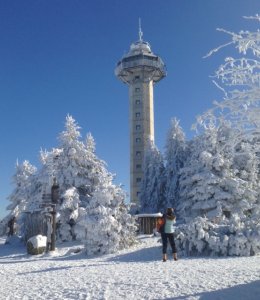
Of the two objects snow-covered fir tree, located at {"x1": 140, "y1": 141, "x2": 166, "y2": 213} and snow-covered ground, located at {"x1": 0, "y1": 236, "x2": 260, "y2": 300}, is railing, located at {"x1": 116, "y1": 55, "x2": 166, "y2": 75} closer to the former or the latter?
snow-covered fir tree, located at {"x1": 140, "y1": 141, "x2": 166, "y2": 213}

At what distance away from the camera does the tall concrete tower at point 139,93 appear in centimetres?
7256

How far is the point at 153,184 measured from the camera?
48.9 m

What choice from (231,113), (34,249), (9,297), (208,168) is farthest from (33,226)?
(231,113)

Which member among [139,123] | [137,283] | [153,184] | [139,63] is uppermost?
[139,63]

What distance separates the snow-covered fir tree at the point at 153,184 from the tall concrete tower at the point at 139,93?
60.0ft

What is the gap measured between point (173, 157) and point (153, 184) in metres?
4.59

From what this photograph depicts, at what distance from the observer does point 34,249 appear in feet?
64.3

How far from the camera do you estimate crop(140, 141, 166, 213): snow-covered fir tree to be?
156 ft

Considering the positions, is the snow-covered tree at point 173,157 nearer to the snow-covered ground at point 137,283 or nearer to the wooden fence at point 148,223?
the wooden fence at point 148,223

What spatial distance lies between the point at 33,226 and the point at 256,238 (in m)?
17.3

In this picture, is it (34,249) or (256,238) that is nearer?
(256,238)

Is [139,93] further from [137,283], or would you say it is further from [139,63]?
[137,283]

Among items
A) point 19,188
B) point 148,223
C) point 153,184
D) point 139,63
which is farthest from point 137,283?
point 139,63

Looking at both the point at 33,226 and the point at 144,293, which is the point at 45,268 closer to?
the point at 144,293
